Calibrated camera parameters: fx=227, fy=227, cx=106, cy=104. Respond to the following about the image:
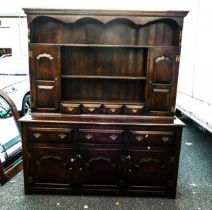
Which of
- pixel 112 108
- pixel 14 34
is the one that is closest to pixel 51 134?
pixel 112 108

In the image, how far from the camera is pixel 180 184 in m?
2.75

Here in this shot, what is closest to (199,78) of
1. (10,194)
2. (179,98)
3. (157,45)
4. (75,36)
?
(179,98)

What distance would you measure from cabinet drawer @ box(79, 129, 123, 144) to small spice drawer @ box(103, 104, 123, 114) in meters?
0.32

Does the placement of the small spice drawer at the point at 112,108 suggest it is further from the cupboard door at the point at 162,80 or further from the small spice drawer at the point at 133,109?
the cupboard door at the point at 162,80

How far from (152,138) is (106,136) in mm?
466

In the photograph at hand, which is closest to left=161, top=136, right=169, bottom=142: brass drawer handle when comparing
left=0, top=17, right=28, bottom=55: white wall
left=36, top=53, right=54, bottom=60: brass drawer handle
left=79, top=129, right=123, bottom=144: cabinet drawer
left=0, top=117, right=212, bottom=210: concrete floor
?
left=79, top=129, right=123, bottom=144: cabinet drawer

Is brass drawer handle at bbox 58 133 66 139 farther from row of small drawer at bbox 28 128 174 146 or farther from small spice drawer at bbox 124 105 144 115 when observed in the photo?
small spice drawer at bbox 124 105 144 115

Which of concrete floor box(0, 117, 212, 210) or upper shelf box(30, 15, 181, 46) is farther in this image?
upper shelf box(30, 15, 181, 46)

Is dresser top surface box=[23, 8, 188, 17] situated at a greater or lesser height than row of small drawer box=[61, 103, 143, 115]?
greater

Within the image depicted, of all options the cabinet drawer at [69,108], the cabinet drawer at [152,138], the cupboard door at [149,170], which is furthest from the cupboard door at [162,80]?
the cabinet drawer at [69,108]

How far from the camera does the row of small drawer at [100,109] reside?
2520 mm

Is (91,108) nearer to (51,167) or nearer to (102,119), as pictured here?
(102,119)

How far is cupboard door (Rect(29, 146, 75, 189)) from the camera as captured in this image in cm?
236

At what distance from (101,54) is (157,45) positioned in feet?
2.08
